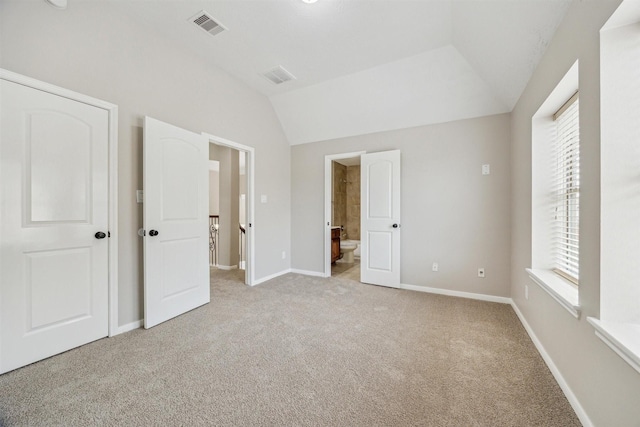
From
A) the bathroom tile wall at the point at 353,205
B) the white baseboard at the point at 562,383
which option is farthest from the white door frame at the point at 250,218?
the bathroom tile wall at the point at 353,205

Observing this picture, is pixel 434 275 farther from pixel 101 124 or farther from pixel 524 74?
pixel 101 124

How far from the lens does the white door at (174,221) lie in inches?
93.4

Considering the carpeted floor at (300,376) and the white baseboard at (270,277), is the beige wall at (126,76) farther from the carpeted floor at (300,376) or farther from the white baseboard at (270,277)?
the white baseboard at (270,277)

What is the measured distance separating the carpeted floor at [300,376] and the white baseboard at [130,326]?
140 millimetres

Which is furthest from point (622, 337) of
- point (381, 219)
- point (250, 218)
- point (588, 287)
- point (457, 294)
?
point (250, 218)

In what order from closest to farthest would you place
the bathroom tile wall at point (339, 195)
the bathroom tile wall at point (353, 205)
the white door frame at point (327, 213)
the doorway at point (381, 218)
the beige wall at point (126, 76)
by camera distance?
the beige wall at point (126, 76), the doorway at point (381, 218), the white door frame at point (327, 213), the bathroom tile wall at point (339, 195), the bathroom tile wall at point (353, 205)

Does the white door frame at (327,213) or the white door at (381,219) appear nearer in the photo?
the white door at (381,219)

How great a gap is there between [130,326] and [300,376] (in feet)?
5.84

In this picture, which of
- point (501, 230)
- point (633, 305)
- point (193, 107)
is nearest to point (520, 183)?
point (501, 230)

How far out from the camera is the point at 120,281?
7.49 feet

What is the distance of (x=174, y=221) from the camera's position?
2.60 m

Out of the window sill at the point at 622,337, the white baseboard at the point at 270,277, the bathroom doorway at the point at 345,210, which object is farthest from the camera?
the bathroom doorway at the point at 345,210

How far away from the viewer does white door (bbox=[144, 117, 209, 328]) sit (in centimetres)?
237

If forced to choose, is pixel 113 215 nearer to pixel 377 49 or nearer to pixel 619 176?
pixel 377 49
